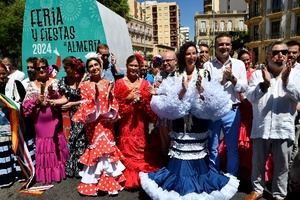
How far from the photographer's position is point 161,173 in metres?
3.65

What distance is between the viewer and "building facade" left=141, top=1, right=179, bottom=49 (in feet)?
413

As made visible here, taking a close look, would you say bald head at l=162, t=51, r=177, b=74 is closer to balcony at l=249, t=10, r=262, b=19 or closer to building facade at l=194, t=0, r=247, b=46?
balcony at l=249, t=10, r=262, b=19

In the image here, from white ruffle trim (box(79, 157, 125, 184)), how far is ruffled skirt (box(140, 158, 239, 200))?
81 cm

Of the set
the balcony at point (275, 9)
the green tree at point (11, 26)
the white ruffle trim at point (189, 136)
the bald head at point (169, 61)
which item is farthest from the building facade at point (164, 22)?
the white ruffle trim at point (189, 136)

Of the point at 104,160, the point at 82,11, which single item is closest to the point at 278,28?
the point at 82,11

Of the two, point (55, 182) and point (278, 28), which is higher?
point (278, 28)

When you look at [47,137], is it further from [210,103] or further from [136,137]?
[210,103]

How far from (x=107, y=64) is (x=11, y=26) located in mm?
17606

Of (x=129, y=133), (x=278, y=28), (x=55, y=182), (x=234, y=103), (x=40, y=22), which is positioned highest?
(x=278, y=28)

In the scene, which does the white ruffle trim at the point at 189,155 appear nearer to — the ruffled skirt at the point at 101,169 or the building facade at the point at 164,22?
the ruffled skirt at the point at 101,169

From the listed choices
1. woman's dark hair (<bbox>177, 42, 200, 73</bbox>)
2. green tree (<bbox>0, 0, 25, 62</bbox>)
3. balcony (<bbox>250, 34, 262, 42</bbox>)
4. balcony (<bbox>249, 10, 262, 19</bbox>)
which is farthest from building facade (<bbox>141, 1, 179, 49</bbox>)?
woman's dark hair (<bbox>177, 42, 200, 73</bbox>)

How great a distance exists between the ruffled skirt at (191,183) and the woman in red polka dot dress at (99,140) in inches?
32.9

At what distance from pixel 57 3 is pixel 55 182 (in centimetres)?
400

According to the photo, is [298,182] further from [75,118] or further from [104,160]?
[75,118]
